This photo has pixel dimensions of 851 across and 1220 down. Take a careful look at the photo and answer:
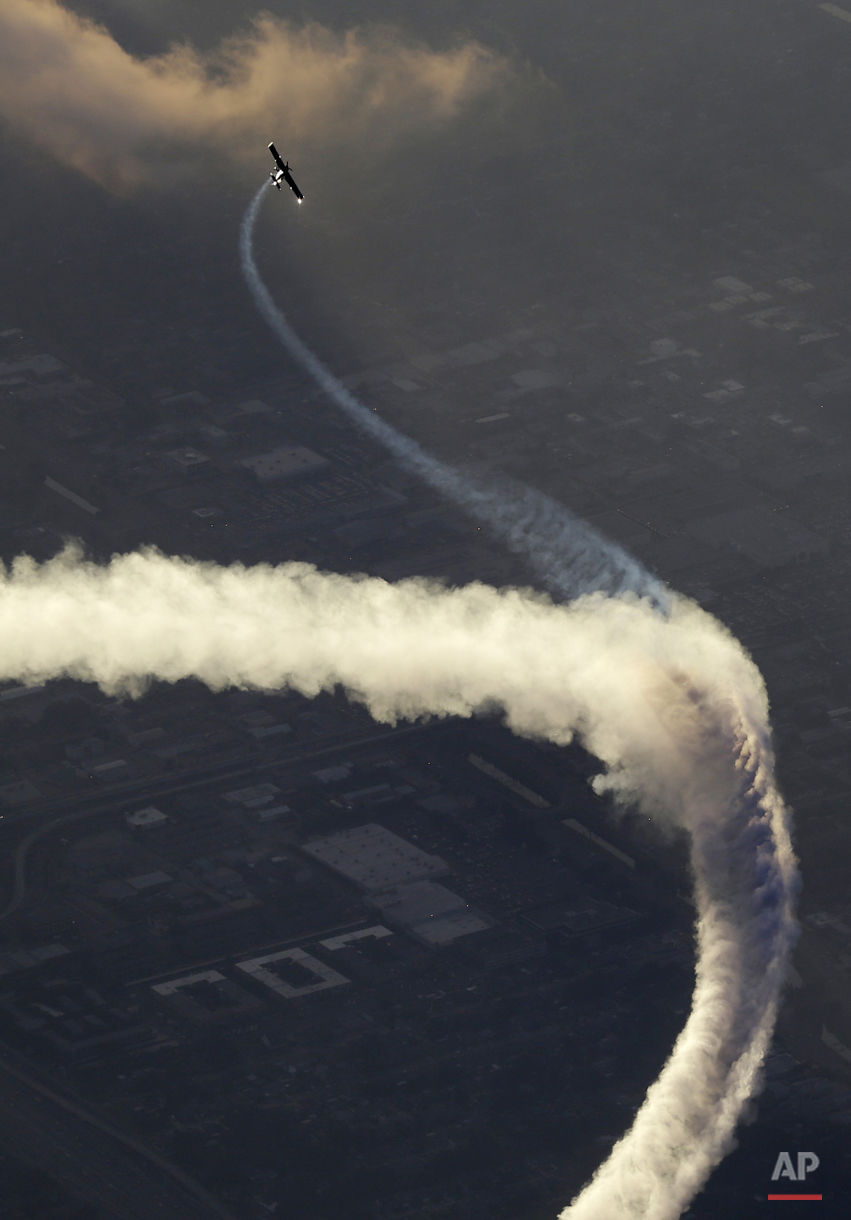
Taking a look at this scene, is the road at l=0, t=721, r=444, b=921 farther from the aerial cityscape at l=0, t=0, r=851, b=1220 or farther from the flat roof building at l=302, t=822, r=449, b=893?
the flat roof building at l=302, t=822, r=449, b=893

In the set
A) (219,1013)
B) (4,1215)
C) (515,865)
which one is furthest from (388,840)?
(4,1215)

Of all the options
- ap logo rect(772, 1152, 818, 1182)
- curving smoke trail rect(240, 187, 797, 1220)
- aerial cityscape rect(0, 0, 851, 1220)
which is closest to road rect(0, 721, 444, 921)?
aerial cityscape rect(0, 0, 851, 1220)

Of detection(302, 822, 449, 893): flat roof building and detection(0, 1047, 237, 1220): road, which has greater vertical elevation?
detection(302, 822, 449, 893): flat roof building

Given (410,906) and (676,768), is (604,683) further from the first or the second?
(410,906)

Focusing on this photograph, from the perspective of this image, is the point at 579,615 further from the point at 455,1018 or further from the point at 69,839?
the point at 69,839

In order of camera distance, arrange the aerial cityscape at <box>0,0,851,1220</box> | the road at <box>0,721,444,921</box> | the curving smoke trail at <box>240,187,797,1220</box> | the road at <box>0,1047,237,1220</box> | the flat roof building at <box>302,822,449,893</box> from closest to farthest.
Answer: the curving smoke trail at <box>240,187,797,1220</box> → the aerial cityscape at <box>0,0,851,1220</box> → the road at <box>0,1047,237,1220</box> → the flat roof building at <box>302,822,449,893</box> → the road at <box>0,721,444,921</box>

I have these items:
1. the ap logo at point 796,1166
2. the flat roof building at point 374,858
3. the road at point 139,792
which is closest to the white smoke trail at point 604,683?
the ap logo at point 796,1166

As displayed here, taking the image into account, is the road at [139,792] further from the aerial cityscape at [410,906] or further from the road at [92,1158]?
the road at [92,1158]

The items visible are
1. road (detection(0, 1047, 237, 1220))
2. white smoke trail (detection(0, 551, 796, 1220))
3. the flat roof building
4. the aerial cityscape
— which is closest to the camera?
white smoke trail (detection(0, 551, 796, 1220))

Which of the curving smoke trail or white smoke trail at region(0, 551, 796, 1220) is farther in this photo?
white smoke trail at region(0, 551, 796, 1220)
